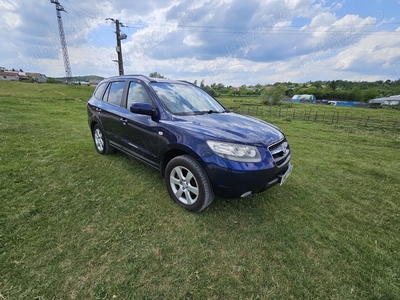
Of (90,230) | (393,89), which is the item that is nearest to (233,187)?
(90,230)

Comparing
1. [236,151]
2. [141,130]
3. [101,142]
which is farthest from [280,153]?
[101,142]

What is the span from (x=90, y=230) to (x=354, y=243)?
287 centimetres

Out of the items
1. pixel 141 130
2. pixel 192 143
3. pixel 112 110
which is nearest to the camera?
pixel 192 143

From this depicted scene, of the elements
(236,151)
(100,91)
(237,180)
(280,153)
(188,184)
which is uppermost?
(100,91)

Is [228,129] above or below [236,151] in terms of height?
above

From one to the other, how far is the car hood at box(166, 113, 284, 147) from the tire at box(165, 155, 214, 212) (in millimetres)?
381

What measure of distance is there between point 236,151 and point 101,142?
3197 mm

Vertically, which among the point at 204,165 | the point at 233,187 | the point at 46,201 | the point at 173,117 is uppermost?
the point at 173,117

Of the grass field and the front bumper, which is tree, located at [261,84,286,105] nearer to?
the grass field

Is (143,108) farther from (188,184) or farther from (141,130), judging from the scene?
(188,184)

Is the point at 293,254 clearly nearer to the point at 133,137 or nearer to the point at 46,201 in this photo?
the point at 133,137

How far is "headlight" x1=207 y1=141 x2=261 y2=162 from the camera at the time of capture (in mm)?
2061

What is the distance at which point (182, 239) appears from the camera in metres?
2.04

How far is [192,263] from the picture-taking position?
5.88 ft
